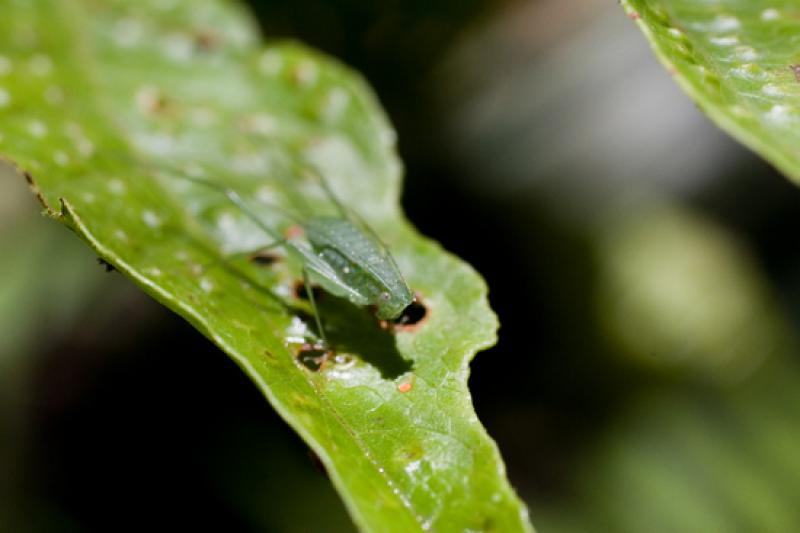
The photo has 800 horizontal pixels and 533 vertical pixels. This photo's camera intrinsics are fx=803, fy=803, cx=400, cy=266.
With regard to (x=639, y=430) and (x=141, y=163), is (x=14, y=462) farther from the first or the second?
(x=639, y=430)

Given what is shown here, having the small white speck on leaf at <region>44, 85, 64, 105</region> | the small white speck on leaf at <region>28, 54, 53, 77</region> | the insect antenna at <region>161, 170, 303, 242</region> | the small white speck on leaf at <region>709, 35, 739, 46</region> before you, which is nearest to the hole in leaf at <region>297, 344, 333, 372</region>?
the insect antenna at <region>161, 170, 303, 242</region>

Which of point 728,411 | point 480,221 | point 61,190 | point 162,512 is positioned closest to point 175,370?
point 162,512

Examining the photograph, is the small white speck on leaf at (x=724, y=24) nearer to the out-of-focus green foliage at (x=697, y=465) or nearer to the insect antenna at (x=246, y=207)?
the insect antenna at (x=246, y=207)

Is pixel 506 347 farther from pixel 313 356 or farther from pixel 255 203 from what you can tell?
pixel 313 356

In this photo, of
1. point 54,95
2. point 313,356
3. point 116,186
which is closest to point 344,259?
point 313,356

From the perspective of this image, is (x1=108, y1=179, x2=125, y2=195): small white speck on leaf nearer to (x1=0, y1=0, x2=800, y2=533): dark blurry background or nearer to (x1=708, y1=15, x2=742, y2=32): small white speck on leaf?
(x1=0, y1=0, x2=800, y2=533): dark blurry background

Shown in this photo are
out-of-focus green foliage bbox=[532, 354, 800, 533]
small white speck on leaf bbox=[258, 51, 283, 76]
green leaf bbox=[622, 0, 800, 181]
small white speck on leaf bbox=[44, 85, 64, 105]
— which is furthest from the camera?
out-of-focus green foliage bbox=[532, 354, 800, 533]
